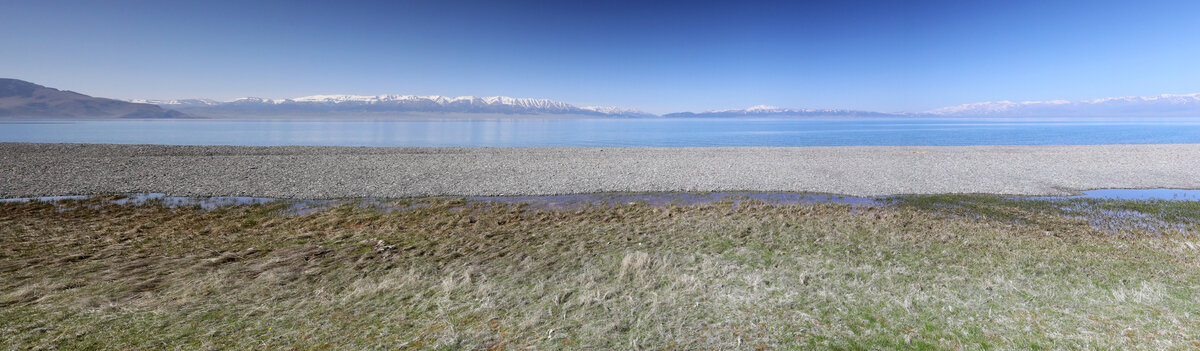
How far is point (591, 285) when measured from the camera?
7.14 metres

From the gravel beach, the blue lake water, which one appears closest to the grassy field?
the gravel beach

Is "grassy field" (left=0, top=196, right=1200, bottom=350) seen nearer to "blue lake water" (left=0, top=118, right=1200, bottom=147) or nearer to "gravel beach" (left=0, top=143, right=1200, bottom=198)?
"gravel beach" (left=0, top=143, right=1200, bottom=198)

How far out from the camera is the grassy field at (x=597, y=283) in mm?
5332

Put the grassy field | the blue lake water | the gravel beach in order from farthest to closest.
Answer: the blue lake water
the gravel beach
the grassy field

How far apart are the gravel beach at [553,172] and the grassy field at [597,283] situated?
250 inches

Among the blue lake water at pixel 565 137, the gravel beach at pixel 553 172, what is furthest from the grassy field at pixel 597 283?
the blue lake water at pixel 565 137

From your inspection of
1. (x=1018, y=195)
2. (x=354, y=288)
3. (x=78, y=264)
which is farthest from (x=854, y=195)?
(x=78, y=264)

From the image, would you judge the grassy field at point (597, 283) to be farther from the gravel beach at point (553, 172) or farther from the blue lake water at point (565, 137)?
the blue lake water at point (565, 137)

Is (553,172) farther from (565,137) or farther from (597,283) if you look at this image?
(565,137)

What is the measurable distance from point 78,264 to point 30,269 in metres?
0.57

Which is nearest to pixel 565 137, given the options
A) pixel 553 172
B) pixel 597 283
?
pixel 553 172

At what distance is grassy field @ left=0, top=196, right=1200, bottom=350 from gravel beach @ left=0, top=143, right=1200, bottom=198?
6357 millimetres

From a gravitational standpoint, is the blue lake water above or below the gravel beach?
above

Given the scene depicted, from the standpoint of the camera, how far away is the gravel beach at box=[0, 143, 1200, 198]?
18844mm
